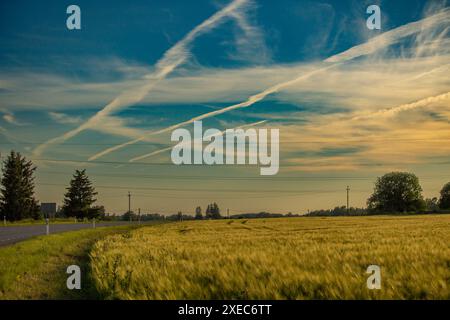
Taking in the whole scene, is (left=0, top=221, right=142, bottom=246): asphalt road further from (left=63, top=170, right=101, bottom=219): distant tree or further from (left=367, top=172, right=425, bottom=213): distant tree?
(left=367, top=172, right=425, bottom=213): distant tree

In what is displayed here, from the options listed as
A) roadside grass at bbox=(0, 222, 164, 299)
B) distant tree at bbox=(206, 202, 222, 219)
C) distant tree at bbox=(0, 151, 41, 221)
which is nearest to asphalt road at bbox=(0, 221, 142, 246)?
roadside grass at bbox=(0, 222, 164, 299)

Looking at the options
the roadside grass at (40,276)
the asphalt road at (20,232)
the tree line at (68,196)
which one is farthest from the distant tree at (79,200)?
the roadside grass at (40,276)

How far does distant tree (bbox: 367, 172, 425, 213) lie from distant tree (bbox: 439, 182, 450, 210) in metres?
8.44

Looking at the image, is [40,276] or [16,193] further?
[16,193]

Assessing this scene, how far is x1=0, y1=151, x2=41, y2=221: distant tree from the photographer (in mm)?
78688

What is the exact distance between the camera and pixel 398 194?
127375 millimetres

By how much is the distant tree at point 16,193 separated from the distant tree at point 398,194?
90.0m

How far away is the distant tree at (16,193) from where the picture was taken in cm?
7869

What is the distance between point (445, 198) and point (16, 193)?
11101 centimetres

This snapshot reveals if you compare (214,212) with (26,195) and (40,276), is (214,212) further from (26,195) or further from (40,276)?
(40,276)

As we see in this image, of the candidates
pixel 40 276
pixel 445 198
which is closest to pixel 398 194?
pixel 445 198

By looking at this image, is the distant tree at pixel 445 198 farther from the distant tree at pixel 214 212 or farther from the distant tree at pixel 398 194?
the distant tree at pixel 214 212
